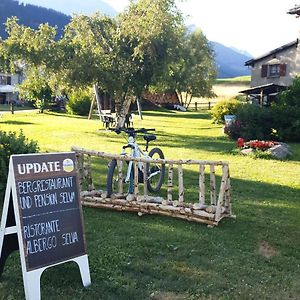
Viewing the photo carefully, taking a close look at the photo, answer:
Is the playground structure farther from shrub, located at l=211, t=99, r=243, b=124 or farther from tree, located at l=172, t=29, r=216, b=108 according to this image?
tree, located at l=172, t=29, r=216, b=108

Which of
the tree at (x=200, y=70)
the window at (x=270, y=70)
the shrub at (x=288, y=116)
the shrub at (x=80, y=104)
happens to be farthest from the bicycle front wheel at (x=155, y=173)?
the tree at (x=200, y=70)

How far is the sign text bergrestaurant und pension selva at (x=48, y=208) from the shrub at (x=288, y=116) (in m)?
15.1

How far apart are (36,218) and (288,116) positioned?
15810 millimetres

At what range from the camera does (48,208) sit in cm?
449

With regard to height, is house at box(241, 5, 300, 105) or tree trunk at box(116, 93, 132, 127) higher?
house at box(241, 5, 300, 105)

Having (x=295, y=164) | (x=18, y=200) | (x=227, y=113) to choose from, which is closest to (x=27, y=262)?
(x=18, y=200)

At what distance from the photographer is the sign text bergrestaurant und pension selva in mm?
4297

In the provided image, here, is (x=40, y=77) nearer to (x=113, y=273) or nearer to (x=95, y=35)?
(x=95, y=35)

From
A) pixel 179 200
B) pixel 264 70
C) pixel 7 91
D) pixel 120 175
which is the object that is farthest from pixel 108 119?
pixel 7 91

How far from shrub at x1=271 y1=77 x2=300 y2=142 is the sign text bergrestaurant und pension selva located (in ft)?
49.7

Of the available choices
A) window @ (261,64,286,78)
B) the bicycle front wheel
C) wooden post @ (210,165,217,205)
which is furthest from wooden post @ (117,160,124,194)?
window @ (261,64,286,78)

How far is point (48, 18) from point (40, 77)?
135175mm

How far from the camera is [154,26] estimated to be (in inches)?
777

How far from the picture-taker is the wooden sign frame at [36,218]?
4230 mm
